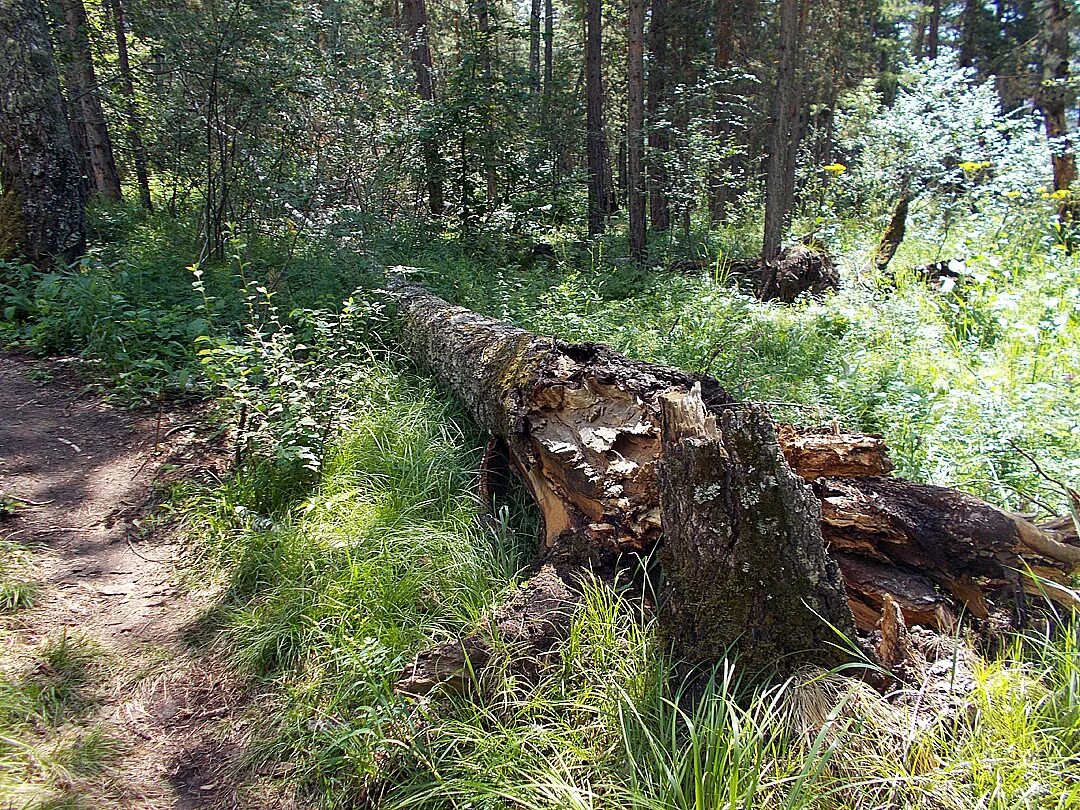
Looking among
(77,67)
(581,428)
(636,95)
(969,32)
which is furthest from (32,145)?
(969,32)

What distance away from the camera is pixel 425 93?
12508 millimetres

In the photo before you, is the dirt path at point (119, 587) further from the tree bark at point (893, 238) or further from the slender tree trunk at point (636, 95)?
the slender tree trunk at point (636, 95)

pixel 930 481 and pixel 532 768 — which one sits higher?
pixel 930 481

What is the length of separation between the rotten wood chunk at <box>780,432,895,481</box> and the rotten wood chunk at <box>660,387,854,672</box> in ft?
1.82

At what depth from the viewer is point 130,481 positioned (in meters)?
4.19

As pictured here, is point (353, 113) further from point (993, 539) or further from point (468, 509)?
point (993, 539)

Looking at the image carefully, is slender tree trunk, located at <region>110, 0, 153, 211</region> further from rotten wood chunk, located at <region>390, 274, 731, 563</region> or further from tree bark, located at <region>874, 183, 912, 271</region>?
tree bark, located at <region>874, 183, 912, 271</region>

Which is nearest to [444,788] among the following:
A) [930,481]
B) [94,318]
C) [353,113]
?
[930,481]

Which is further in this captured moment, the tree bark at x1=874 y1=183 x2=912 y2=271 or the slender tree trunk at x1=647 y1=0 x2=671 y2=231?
the slender tree trunk at x1=647 y1=0 x2=671 y2=231

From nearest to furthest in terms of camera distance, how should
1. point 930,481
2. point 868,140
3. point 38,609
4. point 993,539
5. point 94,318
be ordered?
point 993,539 < point 38,609 < point 930,481 < point 94,318 < point 868,140

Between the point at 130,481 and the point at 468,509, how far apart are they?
2.24 m

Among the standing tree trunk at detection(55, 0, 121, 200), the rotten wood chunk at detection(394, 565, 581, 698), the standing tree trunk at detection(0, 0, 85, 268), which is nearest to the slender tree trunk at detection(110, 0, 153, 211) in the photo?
the standing tree trunk at detection(55, 0, 121, 200)

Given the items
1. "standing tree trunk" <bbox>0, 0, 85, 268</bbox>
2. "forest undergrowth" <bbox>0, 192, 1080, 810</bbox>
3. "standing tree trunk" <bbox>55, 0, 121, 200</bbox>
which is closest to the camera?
"forest undergrowth" <bbox>0, 192, 1080, 810</bbox>

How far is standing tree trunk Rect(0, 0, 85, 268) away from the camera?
6.38m
